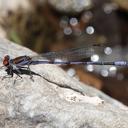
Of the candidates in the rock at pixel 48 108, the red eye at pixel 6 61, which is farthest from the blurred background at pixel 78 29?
the rock at pixel 48 108

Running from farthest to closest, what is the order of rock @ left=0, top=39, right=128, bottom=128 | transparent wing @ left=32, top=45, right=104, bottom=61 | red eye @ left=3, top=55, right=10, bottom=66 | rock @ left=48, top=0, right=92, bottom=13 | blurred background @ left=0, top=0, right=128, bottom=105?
rock @ left=48, top=0, right=92, bottom=13 < blurred background @ left=0, top=0, right=128, bottom=105 < transparent wing @ left=32, top=45, right=104, bottom=61 < red eye @ left=3, top=55, right=10, bottom=66 < rock @ left=0, top=39, right=128, bottom=128

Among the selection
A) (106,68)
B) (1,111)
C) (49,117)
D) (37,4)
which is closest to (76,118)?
(49,117)

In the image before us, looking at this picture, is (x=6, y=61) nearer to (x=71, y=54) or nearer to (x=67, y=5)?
(x=71, y=54)

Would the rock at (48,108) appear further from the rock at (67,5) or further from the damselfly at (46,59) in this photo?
the rock at (67,5)

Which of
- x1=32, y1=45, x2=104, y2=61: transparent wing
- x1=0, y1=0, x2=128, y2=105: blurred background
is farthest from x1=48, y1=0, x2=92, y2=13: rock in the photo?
x1=32, y1=45, x2=104, y2=61: transparent wing

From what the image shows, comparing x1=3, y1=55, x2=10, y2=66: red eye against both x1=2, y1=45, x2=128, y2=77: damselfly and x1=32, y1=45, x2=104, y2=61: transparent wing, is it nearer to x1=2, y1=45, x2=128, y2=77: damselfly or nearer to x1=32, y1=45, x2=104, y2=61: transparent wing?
x1=2, y1=45, x2=128, y2=77: damselfly
